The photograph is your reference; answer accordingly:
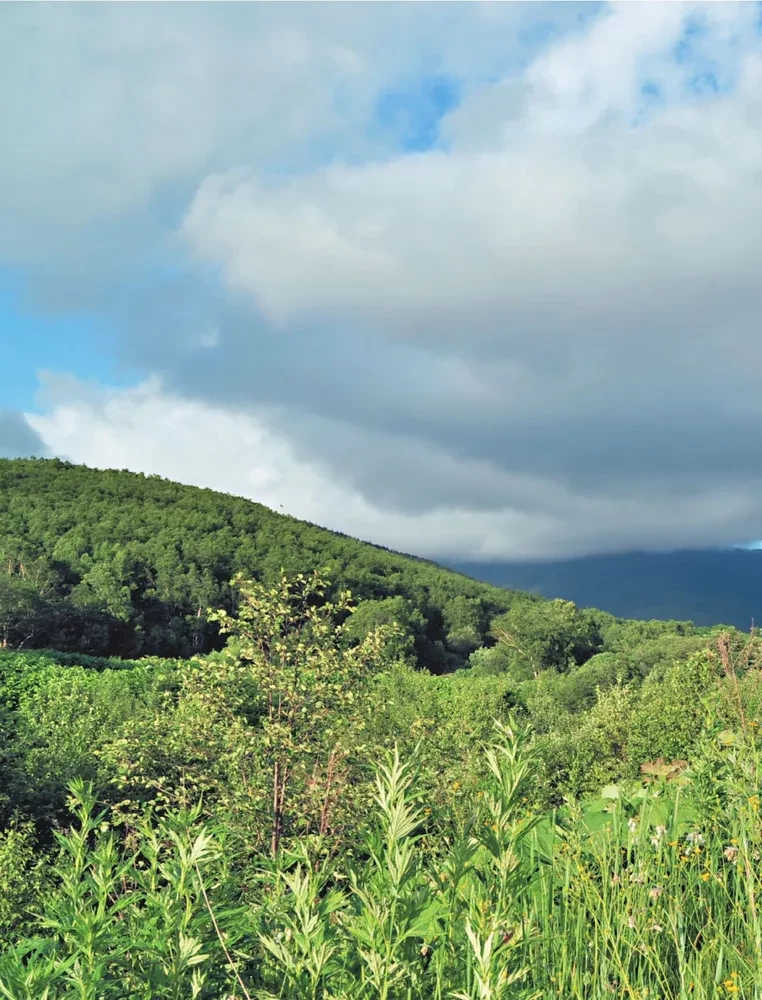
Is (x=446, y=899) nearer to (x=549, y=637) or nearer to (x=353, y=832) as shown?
(x=353, y=832)

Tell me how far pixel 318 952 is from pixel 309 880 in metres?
0.25

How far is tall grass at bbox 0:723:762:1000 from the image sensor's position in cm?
179

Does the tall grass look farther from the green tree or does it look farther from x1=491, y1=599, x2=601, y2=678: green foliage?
x1=491, y1=599, x2=601, y2=678: green foliage

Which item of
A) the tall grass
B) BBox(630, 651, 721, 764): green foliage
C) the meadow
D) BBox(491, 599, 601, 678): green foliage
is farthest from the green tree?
BBox(491, 599, 601, 678): green foliage

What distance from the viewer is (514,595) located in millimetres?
153750

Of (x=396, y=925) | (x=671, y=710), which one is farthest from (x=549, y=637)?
(x=396, y=925)

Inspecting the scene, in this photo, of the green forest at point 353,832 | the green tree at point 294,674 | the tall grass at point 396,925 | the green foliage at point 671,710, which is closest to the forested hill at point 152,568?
the green foliage at point 671,710

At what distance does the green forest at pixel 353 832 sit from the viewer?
191 centimetres

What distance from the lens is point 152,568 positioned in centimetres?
10225

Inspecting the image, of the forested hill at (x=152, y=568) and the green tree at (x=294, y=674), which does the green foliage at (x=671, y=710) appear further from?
the forested hill at (x=152, y=568)

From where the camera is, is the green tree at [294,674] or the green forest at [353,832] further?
the green tree at [294,674]

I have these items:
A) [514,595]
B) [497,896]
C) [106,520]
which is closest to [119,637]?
[106,520]

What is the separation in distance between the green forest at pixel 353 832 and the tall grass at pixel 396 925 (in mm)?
12

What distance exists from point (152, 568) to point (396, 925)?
105030 millimetres
